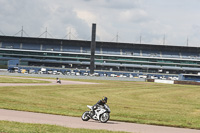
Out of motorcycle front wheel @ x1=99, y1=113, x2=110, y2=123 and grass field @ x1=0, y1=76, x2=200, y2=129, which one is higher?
motorcycle front wheel @ x1=99, y1=113, x2=110, y2=123

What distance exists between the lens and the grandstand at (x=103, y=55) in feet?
513

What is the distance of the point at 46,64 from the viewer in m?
159

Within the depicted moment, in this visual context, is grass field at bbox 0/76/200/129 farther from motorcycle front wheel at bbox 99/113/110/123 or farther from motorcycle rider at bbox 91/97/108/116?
motorcycle rider at bbox 91/97/108/116

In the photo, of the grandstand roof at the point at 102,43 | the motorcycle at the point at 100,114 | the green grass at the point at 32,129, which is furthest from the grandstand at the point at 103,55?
the green grass at the point at 32,129

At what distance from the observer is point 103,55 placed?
158m

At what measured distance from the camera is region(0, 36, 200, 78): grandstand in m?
156

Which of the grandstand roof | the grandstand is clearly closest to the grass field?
the grandstand

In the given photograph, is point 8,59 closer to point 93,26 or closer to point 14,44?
point 14,44

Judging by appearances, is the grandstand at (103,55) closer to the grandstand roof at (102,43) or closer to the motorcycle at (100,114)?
the grandstand roof at (102,43)

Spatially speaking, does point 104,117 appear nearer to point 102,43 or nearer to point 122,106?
point 122,106

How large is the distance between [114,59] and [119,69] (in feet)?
19.2

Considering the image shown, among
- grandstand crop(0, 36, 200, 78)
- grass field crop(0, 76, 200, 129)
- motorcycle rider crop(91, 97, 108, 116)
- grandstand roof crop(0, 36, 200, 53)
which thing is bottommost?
grass field crop(0, 76, 200, 129)

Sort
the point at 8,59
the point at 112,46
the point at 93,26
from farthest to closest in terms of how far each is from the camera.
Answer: the point at 112,46 → the point at 8,59 → the point at 93,26

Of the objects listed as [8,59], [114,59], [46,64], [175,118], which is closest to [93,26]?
[114,59]
